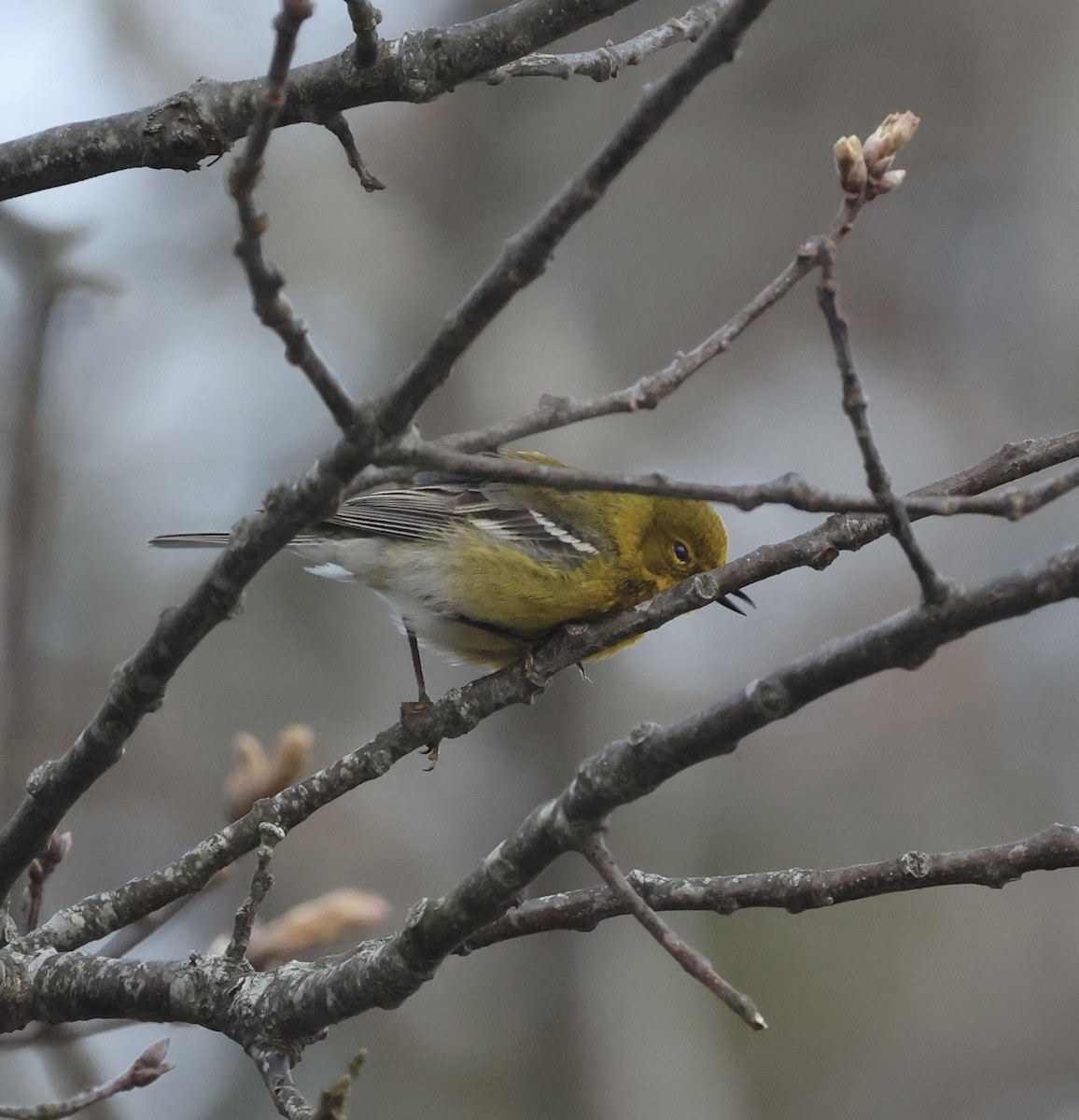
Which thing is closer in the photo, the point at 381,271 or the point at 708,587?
the point at 708,587

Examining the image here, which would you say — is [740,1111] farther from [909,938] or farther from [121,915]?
[121,915]

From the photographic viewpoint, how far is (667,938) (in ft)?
6.33

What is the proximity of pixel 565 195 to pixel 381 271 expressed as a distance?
1150cm

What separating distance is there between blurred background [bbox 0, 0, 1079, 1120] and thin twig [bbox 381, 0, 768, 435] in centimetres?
714

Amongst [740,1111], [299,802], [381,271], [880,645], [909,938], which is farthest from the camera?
[381,271]

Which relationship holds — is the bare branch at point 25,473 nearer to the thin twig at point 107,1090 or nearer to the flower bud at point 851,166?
the thin twig at point 107,1090

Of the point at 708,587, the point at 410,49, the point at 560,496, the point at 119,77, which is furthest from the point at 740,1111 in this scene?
the point at 119,77

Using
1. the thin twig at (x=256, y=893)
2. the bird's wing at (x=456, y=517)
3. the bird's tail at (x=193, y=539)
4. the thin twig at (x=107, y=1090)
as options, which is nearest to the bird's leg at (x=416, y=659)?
the bird's wing at (x=456, y=517)

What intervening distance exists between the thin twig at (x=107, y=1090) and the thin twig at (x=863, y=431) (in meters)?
2.11

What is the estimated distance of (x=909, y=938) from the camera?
38.1 ft

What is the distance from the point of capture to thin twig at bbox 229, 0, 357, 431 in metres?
1.62

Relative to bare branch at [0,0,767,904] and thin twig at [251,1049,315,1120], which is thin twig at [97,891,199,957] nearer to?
bare branch at [0,0,767,904]

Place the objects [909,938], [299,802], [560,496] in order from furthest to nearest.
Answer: [909,938] → [560,496] → [299,802]

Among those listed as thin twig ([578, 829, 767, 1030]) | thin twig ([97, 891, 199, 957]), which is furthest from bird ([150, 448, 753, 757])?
thin twig ([578, 829, 767, 1030])
